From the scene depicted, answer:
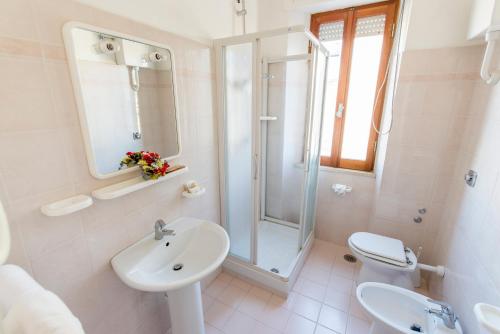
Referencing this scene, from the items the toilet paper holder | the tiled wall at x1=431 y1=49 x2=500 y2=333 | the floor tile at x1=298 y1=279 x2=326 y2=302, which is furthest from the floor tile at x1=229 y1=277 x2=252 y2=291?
the tiled wall at x1=431 y1=49 x2=500 y2=333

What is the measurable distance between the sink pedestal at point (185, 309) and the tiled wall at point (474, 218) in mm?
1424

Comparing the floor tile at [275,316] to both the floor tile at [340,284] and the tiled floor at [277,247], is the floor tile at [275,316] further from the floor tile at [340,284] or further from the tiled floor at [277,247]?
the floor tile at [340,284]

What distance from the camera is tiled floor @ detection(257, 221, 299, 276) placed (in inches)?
82.4

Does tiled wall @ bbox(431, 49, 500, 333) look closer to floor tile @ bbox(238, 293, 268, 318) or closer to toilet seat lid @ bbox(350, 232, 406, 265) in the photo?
toilet seat lid @ bbox(350, 232, 406, 265)

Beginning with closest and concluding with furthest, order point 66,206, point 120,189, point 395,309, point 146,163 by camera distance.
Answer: point 66,206
point 120,189
point 146,163
point 395,309

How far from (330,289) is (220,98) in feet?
5.92

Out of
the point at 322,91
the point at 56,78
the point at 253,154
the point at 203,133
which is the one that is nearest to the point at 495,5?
the point at 322,91

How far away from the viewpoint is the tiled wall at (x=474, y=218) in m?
1.12

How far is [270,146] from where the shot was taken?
2.60m

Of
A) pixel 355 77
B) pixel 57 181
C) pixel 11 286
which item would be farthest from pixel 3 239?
pixel 355 77

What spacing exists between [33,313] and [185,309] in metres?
0.96

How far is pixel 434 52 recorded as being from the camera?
1609 mm

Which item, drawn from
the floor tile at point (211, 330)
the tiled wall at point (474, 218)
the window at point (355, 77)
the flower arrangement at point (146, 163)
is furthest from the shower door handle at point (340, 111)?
Result: the floor tile at point (211, 330)

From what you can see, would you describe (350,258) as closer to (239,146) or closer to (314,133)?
(314,133)
